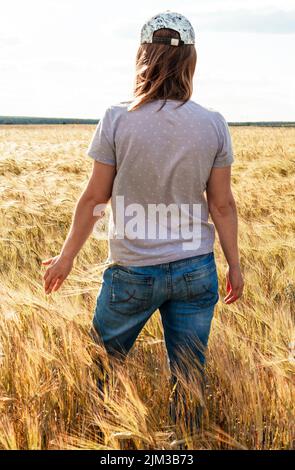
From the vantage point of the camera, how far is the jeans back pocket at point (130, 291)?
178 cm

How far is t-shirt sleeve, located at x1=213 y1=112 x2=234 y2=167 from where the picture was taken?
174 cm

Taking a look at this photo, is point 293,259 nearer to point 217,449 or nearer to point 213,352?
point 213,352

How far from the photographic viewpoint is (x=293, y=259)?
3.55 m

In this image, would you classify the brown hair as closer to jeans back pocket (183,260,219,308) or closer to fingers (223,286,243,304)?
jeans back pocket (183,260,219,308)

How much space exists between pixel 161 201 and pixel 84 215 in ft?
0.75

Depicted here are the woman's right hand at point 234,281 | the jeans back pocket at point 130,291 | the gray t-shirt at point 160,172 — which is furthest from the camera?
the woman's right hand at point 234,281

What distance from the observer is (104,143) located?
1705mm

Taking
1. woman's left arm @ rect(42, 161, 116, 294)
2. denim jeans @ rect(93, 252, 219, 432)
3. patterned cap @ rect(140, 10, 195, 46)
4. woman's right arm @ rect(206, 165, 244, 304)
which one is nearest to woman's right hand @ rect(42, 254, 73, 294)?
woman's left arm @ rect(42, 161, 116, 294)

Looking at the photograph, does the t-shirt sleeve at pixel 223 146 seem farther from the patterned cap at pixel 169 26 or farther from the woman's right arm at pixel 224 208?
the patterned cap at pixel 169 26

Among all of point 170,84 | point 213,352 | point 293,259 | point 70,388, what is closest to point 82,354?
point 70,388

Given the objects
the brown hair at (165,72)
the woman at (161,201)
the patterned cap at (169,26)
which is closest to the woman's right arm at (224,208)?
the woman at (161,201)

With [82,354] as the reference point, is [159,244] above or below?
above

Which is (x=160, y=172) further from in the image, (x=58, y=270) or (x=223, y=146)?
(x=58, y=270)
